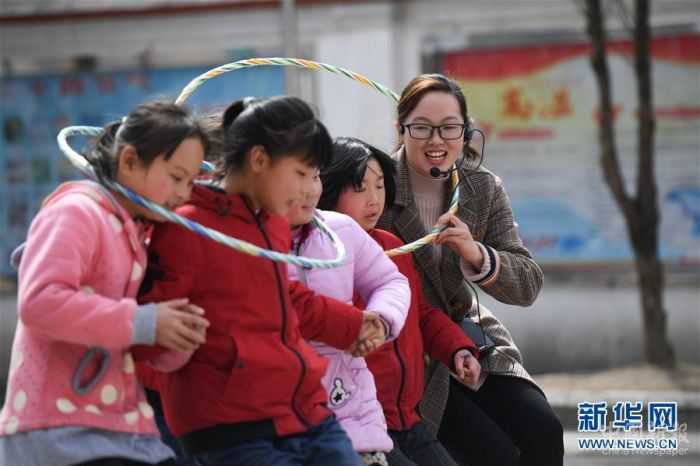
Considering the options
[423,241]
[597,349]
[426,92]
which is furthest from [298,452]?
[597,349]

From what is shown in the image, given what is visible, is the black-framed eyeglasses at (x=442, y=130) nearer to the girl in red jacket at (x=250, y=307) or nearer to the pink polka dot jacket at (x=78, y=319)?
the girl in red jacket at (x=250, y=307)

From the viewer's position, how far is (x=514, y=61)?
14.2m

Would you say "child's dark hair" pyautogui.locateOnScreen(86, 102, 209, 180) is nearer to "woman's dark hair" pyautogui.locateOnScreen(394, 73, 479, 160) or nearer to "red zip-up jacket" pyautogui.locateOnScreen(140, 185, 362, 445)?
"red zip-up jacket" pyautogui.locateOnScreen(140, 185, 362, 445)

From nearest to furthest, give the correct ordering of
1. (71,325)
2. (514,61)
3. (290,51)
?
(71,325), (290,51), (514,61)

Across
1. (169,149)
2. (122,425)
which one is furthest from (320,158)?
(122,425)

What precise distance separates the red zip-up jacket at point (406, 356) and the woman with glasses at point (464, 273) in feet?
0.71

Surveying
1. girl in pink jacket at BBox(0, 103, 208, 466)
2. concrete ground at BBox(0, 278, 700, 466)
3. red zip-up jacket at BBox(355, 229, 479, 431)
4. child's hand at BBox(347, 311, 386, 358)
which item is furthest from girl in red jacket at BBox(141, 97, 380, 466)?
concrete ground at BBox(0, 278, 700, 466)

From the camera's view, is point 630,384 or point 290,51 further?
point 290,51

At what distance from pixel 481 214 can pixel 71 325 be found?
2023 millimetres

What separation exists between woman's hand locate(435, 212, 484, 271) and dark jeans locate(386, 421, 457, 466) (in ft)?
1.96

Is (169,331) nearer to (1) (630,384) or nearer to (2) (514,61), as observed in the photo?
(1) (630,384)

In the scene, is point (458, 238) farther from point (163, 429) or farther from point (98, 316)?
point (98, 316)

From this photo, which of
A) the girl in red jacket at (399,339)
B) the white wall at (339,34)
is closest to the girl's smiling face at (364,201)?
the girl in red jacket at (399,339)

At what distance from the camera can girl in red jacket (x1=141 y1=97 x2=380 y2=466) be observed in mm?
3045
